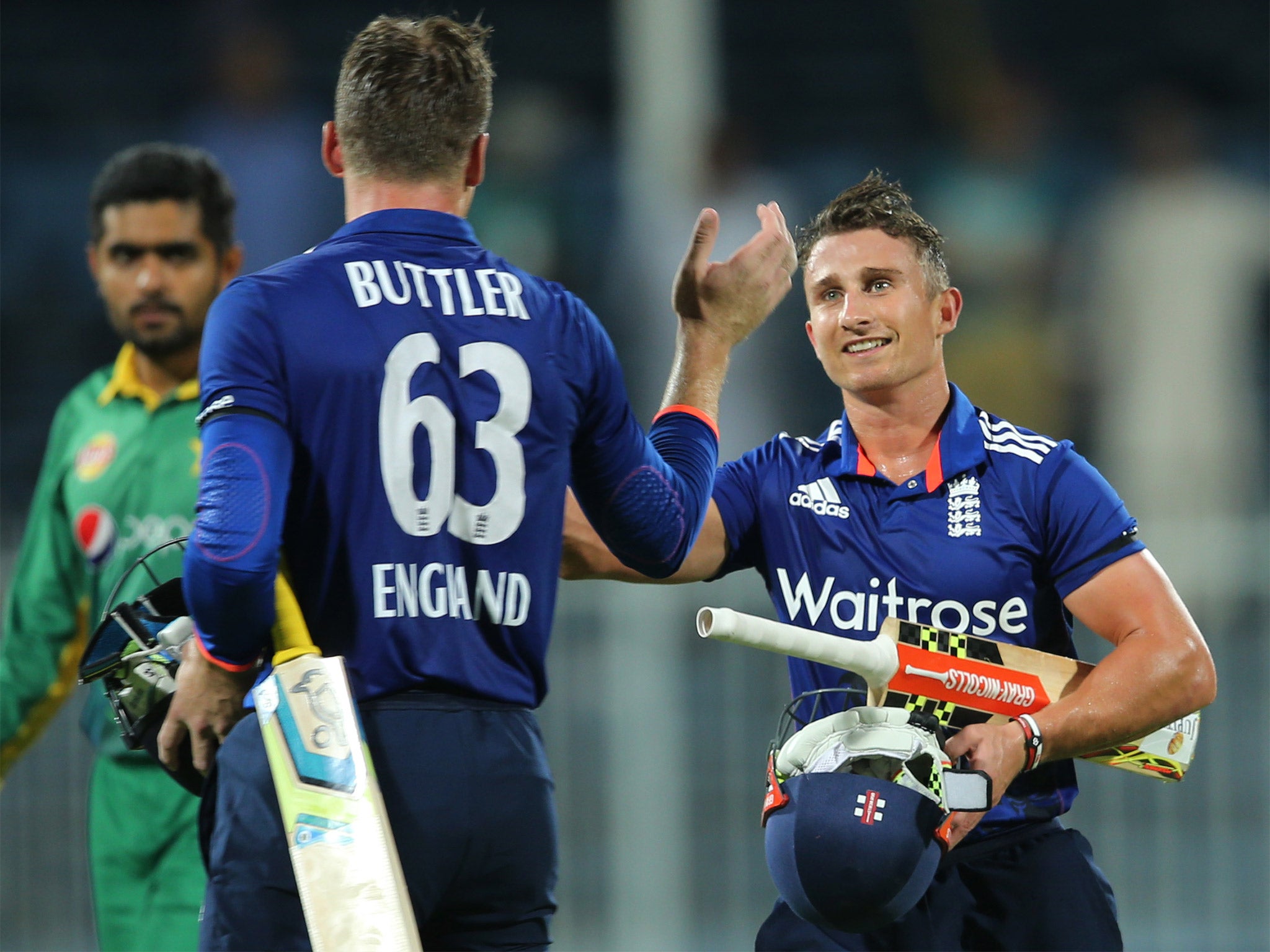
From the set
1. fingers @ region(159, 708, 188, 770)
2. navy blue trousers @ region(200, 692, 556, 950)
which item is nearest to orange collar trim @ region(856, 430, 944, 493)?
navy blue trousers @ region(200, 692, 556, 950)

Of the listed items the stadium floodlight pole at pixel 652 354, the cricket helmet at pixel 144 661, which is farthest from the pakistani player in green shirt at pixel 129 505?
the stadium floodlight pole at pixel 652 354

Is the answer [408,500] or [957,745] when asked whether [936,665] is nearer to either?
[957,745]

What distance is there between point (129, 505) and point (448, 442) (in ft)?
5.56

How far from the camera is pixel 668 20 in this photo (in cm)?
834

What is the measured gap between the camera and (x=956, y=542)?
350 centimetres

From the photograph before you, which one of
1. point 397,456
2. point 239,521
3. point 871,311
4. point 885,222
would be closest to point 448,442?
point 397,456

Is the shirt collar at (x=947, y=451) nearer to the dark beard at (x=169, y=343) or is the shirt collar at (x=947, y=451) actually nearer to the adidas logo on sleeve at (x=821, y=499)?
the adidas logo on sleeve at (x=821, y=499)

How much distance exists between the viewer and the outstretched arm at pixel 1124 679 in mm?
3252

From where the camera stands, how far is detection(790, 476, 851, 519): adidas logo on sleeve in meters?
3.63

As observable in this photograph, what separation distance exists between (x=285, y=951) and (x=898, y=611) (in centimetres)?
136

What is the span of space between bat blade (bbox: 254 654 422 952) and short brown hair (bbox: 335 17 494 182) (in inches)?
34.8

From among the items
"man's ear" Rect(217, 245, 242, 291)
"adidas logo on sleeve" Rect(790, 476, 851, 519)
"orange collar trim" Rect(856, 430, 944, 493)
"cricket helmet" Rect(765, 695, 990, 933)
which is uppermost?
"man's ear" Rect(217, 245, 242, 291)

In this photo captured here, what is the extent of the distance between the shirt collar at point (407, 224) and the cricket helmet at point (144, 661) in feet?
2.34

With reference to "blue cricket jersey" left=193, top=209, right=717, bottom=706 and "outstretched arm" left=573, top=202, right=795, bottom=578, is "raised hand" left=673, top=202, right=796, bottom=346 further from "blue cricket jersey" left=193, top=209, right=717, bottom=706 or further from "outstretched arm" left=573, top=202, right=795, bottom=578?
"blue cricket jersey" left=193, top=209, right=717, bottom=706
